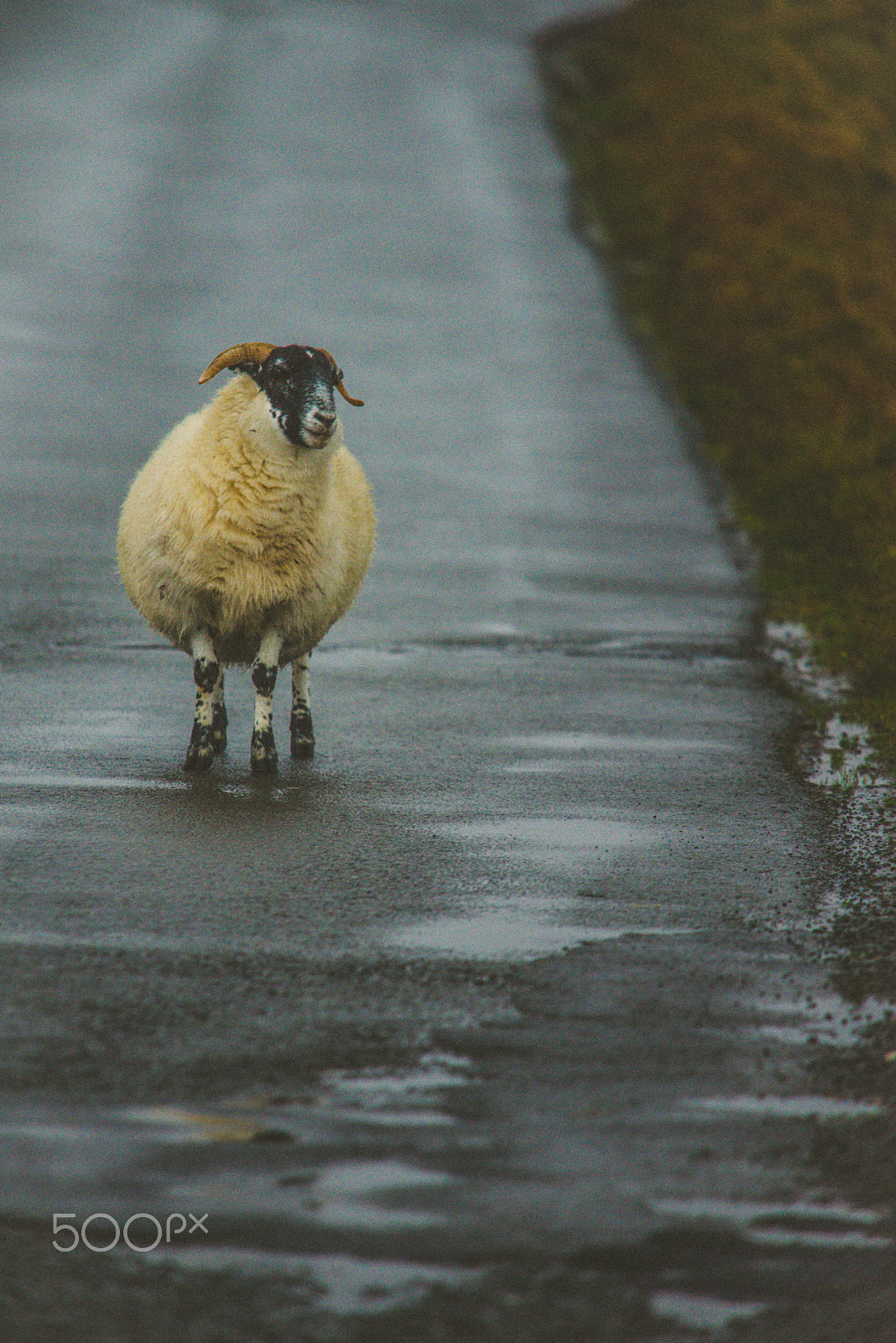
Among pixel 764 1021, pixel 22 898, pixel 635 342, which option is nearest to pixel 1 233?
pixel 635 342

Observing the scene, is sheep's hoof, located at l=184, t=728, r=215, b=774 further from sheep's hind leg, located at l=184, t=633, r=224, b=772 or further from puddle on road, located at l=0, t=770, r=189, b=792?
puddle on road, located at l=0, t=770, r=189, b=792

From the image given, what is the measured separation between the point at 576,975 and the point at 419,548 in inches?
340

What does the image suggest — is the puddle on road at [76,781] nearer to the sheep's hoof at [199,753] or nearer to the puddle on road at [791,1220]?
the sheep's hoof at [199,753]

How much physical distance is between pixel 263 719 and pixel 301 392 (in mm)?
1484

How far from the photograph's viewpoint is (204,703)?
8102 millimetres

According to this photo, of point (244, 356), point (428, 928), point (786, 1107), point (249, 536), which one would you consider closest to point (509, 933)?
point (428, 928)

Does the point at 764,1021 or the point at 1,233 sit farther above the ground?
the point at 1,233

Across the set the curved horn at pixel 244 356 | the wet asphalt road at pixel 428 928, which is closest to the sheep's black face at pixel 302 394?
the curved horn at pixel 244 356

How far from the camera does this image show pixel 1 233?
24047mm

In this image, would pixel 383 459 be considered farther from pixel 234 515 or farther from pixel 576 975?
pixel 576 975

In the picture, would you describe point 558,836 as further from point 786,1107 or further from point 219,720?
point 786,1107

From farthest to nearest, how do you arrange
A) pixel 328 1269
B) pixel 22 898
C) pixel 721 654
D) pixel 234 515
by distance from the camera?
pixel 721 654 < pixel 234 515 < pixel 22 898 < pixel 328 1269

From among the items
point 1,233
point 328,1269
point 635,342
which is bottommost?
point 328,1269

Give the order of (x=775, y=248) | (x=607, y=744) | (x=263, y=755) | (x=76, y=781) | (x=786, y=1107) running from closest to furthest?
(x=786, y=1107) → (x=76, y=781) → (x=263, y=755) → (x=607, y=744) → (x=775, y=248)
